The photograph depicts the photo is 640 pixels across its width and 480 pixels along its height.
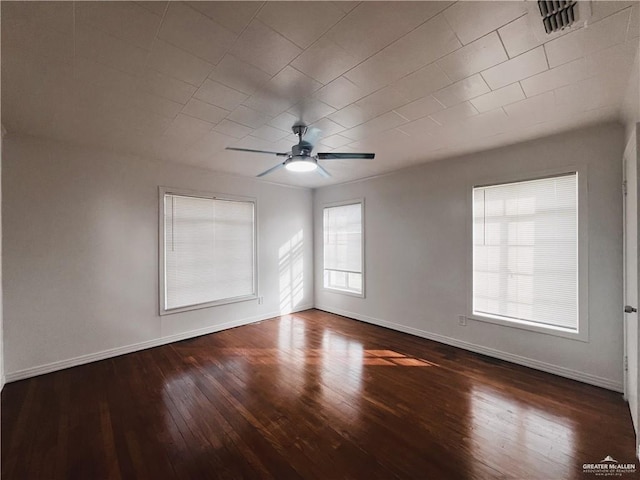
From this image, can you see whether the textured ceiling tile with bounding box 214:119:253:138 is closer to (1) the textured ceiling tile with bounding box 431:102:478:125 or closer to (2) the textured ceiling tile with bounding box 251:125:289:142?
(2) the textured ceiling tile with bounding box 251:125:289:142

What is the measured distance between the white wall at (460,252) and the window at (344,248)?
17 centimetres

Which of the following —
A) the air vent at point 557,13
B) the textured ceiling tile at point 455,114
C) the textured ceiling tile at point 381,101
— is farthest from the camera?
the textured ceiling tile at point 455,114

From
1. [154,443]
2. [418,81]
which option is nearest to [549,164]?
[418,81]

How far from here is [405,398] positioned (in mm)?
2578

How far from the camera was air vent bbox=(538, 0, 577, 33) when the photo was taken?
4.51 feet

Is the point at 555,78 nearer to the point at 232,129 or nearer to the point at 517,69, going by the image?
the point at 517,69

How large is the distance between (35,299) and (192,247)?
6.04ft

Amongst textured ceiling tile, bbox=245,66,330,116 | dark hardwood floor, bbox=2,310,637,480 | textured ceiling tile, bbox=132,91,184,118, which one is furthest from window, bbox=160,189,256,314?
textured ceiling tile, bbox=245,66,330,116

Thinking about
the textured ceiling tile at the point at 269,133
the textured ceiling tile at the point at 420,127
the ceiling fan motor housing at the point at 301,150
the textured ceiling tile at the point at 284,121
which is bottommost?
the ceiling fan motor housing at the point at 301,150

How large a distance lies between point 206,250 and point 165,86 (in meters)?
2.89

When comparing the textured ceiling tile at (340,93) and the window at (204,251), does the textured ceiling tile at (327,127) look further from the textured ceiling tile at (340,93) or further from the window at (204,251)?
the window at (204,251)

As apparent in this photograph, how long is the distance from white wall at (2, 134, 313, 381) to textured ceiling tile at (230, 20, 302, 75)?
294 cm

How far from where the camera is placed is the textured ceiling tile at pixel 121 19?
139 centimetres

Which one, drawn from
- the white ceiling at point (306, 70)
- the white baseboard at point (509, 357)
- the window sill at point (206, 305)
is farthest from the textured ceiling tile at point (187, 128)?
the white baseboard at point (509, 357)
